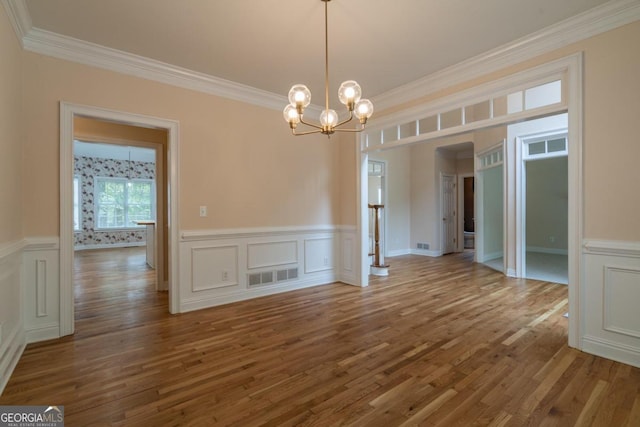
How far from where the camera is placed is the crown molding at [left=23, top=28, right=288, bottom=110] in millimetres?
2902

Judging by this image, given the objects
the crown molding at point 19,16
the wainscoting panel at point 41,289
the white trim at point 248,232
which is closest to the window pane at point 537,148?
the white trim at point 248,232

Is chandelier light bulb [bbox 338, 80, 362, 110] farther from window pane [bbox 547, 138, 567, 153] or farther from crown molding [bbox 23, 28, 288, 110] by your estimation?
window pane [bbox 547, 138, 567, 153]

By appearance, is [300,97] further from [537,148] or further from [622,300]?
[537,148]

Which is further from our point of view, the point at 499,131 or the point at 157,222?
the point at 499,131

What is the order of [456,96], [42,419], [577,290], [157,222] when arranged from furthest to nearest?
[157,222] < [456,96] < [577,290] < [42,419]

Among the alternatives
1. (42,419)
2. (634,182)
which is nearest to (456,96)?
(634,182)

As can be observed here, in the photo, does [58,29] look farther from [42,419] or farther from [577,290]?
[577,290]

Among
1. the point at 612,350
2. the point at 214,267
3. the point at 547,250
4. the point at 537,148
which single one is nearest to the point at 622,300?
the point at 612,350

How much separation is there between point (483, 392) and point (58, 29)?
4600 mm

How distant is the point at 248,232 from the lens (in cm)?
425

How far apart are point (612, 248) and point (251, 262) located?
381 cm

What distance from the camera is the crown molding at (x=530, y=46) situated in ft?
8.06

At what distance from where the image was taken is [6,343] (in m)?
2.24

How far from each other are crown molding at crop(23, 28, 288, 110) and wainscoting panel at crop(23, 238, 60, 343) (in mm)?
1831
